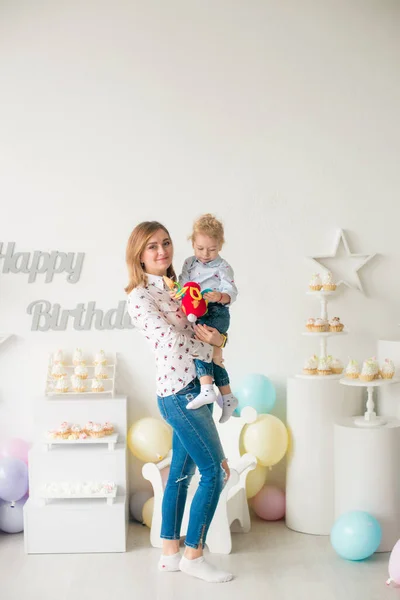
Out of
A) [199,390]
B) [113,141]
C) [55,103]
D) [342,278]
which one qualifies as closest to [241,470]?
[199,390]

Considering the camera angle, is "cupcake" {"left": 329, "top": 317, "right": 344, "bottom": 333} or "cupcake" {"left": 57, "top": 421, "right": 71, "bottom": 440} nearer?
"cupcake" {"left": 57, "top": 421, "right": 71, "bottom": 440}

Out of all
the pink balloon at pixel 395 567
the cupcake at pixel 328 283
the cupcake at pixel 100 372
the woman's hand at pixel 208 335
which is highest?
the cupcake at pixel 328 283

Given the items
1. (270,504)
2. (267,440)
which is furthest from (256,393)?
(270,504)

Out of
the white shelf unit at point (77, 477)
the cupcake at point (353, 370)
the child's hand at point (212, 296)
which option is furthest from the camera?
the cupcake at point (353, 370)

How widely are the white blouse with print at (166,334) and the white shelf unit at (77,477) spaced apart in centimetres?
88

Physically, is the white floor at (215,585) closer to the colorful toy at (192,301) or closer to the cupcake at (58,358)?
the cupcake at (58,358)

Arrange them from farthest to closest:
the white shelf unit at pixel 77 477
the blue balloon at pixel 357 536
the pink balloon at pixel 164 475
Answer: the pink balloon at pixel 164 475
the white shelf unit at pixel 77 477
the blue balloon at pixel 357 536

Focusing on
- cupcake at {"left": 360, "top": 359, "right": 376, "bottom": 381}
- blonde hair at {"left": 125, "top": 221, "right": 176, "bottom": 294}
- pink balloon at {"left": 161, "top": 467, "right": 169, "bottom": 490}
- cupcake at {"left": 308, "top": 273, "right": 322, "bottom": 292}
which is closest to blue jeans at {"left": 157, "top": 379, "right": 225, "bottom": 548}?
blonde hair at {"left": 125, "top": 221, "right": 176, "bottom": 294}

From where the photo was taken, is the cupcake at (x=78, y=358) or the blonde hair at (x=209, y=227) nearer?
the blonde hair at (x=209, y=227)

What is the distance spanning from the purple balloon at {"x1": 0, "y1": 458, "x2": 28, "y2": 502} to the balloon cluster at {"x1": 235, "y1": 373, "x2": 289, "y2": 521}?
115 centimetres

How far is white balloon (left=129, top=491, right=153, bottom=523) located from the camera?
4152mm

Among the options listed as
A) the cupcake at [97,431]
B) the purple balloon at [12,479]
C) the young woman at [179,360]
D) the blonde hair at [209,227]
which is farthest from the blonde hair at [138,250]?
the purple balloon at [12,479]

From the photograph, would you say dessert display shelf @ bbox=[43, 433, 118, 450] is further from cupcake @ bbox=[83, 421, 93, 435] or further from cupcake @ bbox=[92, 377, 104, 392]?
cupcake @ bbox=[92, 377, 104, 392]

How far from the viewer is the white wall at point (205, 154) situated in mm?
4316
